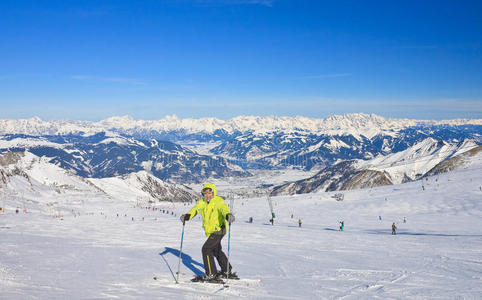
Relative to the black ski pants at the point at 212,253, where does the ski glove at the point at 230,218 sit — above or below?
above

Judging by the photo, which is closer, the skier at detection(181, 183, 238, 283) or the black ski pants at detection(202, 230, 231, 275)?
the skier at detection(181, 183, 238, 283)

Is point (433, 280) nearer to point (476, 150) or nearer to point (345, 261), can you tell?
point (345, 261)

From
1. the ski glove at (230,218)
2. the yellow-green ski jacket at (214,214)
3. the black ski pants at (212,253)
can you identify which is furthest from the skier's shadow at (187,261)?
the ski glove at (230,218)

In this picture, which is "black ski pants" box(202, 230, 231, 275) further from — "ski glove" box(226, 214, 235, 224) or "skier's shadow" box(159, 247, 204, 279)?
"skier's shadow" box(159, 247, 204, 279)

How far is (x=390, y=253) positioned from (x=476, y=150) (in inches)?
8084

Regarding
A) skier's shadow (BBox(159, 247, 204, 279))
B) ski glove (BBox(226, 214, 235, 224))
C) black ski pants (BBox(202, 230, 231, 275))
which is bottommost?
skier's shadow (BBox(159, 247, 204, 279))

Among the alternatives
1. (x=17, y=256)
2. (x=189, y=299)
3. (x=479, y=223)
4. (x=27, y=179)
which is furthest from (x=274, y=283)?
(x=27, y=179)

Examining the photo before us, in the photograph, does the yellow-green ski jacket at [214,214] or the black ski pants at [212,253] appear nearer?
the yellow-green ski jacket at [214,214]

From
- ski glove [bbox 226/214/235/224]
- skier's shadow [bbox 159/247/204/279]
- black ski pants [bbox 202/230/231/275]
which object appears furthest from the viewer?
skier's shadow [bbox 159/247/204/279]

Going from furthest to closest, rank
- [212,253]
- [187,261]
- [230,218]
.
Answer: [187,261] → [212,253] → [230,218]

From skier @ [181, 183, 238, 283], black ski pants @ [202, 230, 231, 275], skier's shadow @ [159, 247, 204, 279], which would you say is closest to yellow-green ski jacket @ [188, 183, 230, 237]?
skier @ [181, 183, 238, 283]

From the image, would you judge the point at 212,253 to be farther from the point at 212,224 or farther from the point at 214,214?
the point at 214,214

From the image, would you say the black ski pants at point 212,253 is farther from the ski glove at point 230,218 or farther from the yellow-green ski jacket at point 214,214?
the ski glove at point 230,218

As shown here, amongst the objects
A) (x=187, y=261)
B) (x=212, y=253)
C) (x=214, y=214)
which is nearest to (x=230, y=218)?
(x=214, y=214)
